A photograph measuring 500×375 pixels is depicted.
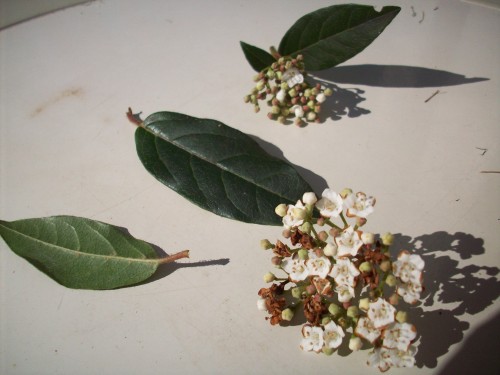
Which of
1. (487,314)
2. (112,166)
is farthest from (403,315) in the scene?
(112,166)

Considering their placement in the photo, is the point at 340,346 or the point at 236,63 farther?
the point at 236,63

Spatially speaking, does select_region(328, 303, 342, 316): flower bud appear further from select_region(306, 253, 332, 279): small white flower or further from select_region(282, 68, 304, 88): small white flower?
select_region(282, 68, 304, 88): small white flower

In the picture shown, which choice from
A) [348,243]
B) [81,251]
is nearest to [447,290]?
[348,243]

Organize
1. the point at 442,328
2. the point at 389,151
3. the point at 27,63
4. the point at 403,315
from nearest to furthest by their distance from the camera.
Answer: the point at 403,315
the point at 442,328
the point at 389,151
the point at 27,63

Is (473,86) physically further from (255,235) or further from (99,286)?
(99,286)

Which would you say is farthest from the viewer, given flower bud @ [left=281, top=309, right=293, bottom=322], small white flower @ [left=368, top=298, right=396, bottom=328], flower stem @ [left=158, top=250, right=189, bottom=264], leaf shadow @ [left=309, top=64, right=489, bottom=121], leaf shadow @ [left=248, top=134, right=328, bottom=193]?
leaf shadow @ [left=309, top=64, right=489, bottom=121]

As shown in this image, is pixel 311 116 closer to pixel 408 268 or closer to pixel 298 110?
pixel 298 110

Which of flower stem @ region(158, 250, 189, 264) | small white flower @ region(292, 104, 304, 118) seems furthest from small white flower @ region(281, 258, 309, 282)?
small white flower @ region(292, 104, 304, 118)

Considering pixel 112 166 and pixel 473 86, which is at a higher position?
pixel 473 86
